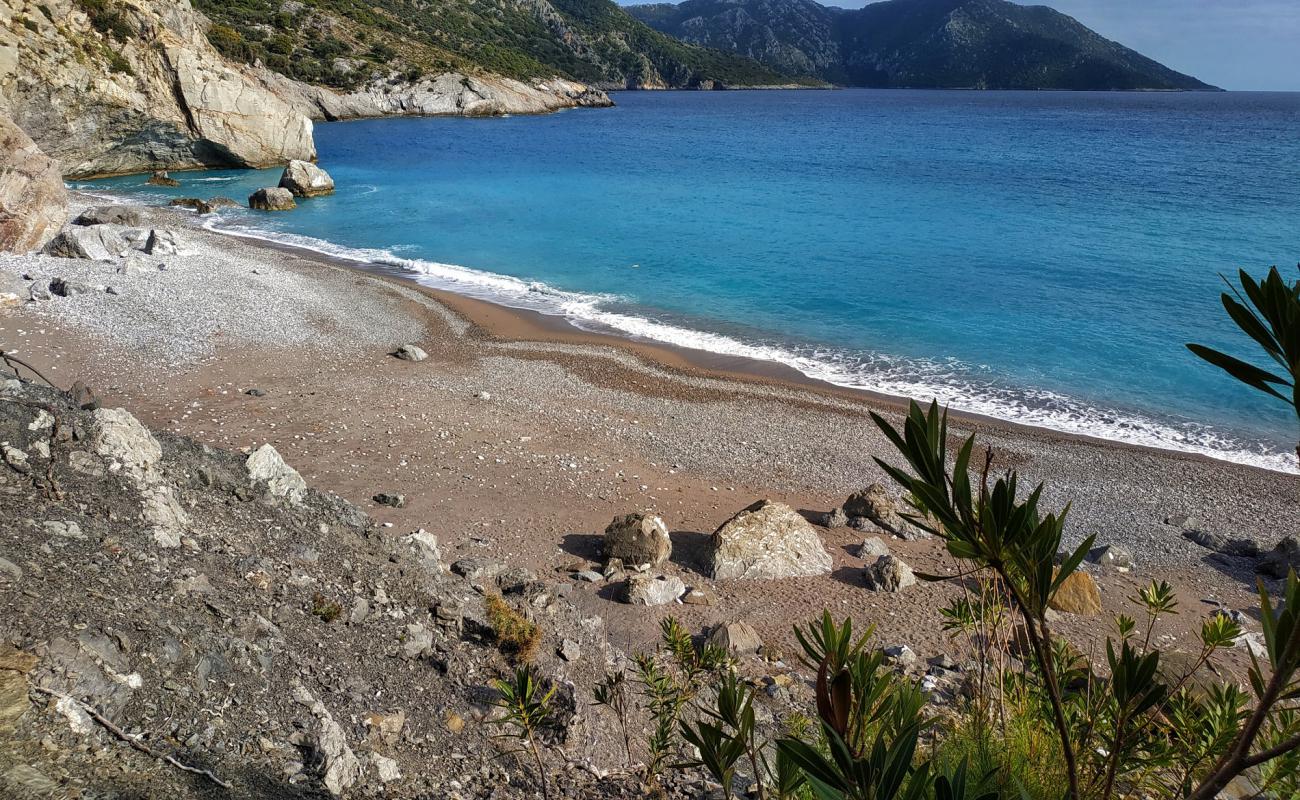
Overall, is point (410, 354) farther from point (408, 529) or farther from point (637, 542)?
point (637, 542)

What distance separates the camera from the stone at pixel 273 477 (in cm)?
685

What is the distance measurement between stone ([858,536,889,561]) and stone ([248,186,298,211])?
1181 inches

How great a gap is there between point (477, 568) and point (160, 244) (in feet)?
59.3

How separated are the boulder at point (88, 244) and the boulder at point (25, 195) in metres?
0.36

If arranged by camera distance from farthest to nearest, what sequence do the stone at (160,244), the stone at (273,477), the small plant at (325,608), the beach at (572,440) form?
the stone at (160,244) < the beach at (572,440) < the stone at (273,477) < the small plant at (325,608)

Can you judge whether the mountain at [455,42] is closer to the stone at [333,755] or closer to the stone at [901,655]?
the stone at [901,655]

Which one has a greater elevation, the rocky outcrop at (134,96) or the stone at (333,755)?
the rocky outcrop at (134,96)

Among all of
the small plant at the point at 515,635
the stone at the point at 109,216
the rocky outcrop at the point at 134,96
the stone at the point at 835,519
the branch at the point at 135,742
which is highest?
the rocky outcrop at the point at 134,96

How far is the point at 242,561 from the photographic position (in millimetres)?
5484

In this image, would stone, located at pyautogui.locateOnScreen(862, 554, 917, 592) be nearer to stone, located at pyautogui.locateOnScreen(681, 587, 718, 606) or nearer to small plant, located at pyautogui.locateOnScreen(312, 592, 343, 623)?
stone, located at pyautogui.locateOnScreen(681, 587, 718, 606)

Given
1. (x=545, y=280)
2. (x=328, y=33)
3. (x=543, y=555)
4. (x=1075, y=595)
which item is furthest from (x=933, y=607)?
(x=328, y=33)

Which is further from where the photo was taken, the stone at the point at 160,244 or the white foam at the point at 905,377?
the stone at the point at 160,244

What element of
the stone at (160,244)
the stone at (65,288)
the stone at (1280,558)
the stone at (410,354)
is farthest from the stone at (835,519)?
the stone at (160,244)

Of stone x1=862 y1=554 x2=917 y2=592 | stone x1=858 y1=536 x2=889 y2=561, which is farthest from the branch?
stone x1=858 y1=536 x2=889 y2=561
